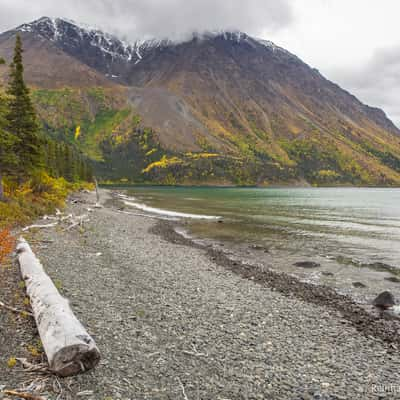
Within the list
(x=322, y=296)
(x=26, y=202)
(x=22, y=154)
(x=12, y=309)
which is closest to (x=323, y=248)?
(x=322, y=296)

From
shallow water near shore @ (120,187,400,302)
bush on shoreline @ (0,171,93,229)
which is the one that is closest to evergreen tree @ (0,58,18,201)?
bush on shoreline @ (0,171,93,229)

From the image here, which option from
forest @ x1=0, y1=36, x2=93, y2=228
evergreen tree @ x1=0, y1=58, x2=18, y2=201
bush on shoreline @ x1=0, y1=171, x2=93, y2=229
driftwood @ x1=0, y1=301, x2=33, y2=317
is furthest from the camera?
forest @ x1=0, y1=36, x2=93, y2=228

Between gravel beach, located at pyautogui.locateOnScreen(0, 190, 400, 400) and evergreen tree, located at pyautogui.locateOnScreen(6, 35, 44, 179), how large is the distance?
20577 mm

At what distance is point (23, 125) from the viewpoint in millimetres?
33250

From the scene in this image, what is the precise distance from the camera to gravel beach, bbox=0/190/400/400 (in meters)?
6.77

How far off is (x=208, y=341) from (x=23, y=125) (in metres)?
32.7

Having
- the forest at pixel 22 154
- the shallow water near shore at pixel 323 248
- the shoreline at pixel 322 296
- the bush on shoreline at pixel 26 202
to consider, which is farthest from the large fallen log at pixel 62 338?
the forest at pixel 22 154

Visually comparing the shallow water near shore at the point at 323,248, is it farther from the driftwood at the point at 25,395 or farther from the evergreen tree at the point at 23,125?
the evergreen tree at the point at 23,125

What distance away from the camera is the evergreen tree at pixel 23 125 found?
1286 inches

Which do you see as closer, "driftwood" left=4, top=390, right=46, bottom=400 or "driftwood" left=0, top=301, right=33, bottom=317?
"driftwood" left=4, top=390, right=46, bottom=400

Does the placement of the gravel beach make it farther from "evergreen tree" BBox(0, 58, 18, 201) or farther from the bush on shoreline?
"evergreen tree" BBox(0, 58, 18, 201)

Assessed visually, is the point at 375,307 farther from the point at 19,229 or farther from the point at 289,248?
the point at 19,229

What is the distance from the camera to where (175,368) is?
736 cm

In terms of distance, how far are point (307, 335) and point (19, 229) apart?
18.8m
